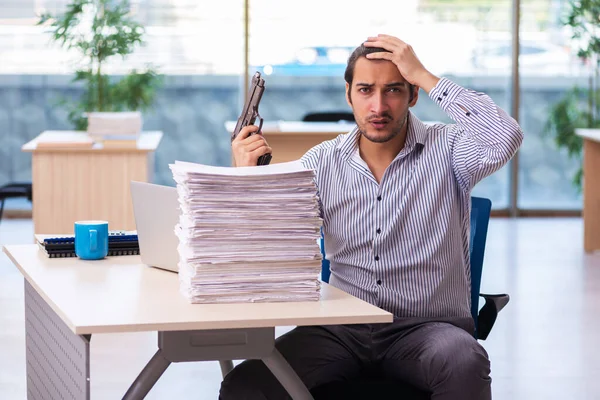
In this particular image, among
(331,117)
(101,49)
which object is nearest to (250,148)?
(331,117)

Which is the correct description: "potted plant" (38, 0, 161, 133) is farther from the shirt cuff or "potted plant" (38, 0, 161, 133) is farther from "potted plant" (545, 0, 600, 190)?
the shirt cuff

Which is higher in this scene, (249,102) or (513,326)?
(249,102)

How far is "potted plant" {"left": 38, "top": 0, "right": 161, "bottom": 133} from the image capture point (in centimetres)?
773

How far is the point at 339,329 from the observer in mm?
2430

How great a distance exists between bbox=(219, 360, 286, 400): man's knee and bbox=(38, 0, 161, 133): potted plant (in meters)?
5.68

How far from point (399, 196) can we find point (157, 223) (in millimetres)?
631

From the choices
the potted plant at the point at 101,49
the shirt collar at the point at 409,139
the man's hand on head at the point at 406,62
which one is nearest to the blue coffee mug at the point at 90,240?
the shirt collar at the point at 409,139

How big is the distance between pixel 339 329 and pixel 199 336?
19.9 inches

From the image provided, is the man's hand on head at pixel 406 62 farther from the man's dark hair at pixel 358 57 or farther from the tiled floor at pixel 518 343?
the tiled floor at pixel 518 343

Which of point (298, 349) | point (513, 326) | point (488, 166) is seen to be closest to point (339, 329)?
point (298, 349)

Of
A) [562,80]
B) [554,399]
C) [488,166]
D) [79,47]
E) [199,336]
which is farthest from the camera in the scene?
[562,80]

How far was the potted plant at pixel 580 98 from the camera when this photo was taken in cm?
804

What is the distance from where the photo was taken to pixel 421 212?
2.54 meters

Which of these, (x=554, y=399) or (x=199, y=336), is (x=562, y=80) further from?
(x=199, y=336)
